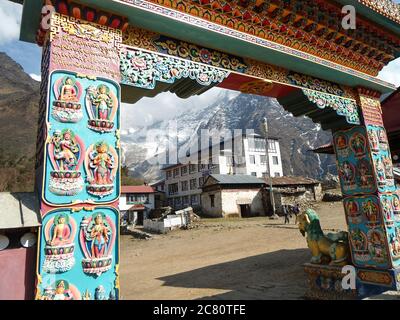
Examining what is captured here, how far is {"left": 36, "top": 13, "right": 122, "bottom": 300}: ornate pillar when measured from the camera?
259 cm

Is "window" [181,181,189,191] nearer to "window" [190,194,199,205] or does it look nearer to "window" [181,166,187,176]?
"window" [181,166,187,176]

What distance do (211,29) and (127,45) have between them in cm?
114

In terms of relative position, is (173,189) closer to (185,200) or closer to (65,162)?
(185,200)

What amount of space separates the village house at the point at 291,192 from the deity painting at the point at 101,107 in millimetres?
26492

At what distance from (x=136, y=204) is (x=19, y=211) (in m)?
36.0

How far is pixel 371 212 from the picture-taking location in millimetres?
5422

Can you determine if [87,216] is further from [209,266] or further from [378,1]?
[209,266]

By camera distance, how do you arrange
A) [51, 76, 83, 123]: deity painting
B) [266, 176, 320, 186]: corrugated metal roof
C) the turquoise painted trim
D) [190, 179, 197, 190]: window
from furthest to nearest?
[190, 179, 197, 190]: window
[266, 176, 320, 186]: corrugated metal roof
the turquoise painted trim
[51, 76, 83, 123]: deity painting

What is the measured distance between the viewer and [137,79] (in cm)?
344

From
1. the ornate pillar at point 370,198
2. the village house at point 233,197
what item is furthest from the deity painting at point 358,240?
the village house at point 233,197

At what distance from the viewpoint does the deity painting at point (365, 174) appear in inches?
217

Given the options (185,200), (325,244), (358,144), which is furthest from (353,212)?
(185,200)

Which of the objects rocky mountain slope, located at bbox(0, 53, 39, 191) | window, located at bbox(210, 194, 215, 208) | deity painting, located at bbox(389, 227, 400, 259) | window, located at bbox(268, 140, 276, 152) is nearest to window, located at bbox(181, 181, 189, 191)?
window, located at bbox(210, 194, 215, 208)

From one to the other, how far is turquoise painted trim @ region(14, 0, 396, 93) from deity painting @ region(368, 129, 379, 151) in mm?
1133
